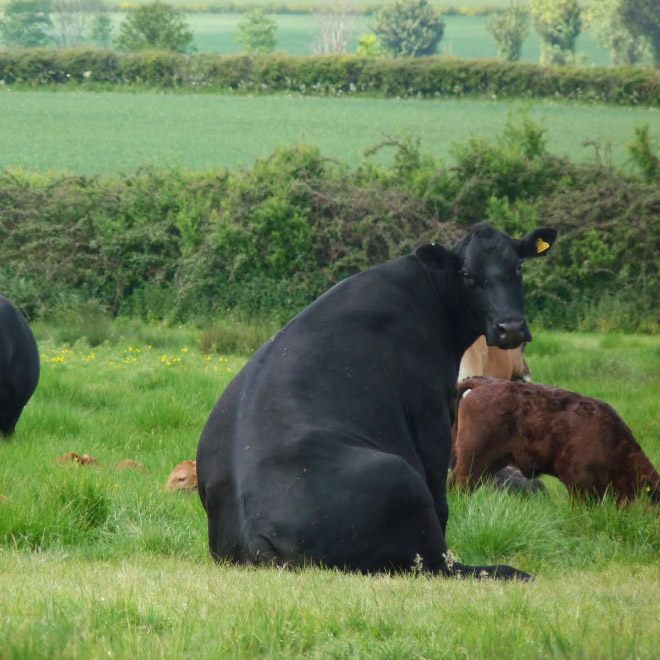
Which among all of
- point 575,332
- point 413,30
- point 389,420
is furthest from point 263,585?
point 413,30

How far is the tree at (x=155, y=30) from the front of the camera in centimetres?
4859

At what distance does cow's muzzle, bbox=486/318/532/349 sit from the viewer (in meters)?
7.17

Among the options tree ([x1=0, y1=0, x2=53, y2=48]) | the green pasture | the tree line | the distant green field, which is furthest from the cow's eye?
tree ([x1=0, y1=0, x2=53, y2=48])

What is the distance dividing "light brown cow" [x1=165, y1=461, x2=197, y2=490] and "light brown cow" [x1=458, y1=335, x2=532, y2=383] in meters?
2.68

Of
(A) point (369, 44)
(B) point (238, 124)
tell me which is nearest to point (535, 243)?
(B) point (238, 124)

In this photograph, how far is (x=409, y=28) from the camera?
61.3 m

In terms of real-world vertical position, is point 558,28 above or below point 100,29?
below

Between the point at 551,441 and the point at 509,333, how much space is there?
161 cm

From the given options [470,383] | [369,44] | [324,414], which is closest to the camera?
[324,414]

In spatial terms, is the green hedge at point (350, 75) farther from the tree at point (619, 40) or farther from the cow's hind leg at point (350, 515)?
the cow's hind leg at point (350, 515)

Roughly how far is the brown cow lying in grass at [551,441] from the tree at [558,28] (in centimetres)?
5088

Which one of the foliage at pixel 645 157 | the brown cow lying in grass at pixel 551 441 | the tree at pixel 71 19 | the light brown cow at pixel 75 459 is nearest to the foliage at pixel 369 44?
the tree at pixel 71 19

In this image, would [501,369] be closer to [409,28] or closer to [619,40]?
[619,40]

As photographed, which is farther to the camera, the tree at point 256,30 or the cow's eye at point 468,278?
the tree at point 256,30
